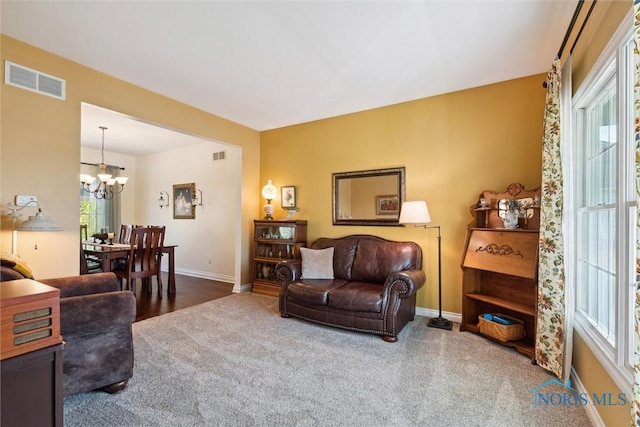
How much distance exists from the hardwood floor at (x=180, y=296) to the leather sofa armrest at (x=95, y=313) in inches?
66.5

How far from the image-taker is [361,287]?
3275 millimetres

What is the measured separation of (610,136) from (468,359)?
6.38ft

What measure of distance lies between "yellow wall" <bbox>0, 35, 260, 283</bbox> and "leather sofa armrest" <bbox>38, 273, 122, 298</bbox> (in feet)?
2.68

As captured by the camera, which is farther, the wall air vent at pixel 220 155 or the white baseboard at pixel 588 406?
the wall air vent at pixel 220 155

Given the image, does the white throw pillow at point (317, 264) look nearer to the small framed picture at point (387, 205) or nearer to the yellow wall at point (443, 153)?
the yellow wall at point (443, 153)

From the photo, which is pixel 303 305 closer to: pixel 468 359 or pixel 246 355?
pixel 246 355

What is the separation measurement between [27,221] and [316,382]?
2.79 metres

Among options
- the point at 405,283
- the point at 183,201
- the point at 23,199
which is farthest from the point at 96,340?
the point at 183,201

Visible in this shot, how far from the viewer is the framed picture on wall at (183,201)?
6141 mm

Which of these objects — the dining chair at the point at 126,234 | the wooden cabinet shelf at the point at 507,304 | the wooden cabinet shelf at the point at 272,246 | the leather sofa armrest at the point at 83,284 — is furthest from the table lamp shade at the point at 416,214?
the dining chair at the point at 126,234

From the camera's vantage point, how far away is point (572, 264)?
2.16 meters

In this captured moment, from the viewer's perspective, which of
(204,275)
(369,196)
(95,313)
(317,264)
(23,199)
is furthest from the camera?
(204,275)

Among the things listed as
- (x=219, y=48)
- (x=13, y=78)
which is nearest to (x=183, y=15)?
(x=219, y=48)

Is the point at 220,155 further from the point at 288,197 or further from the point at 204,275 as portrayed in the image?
the point at 204,275
